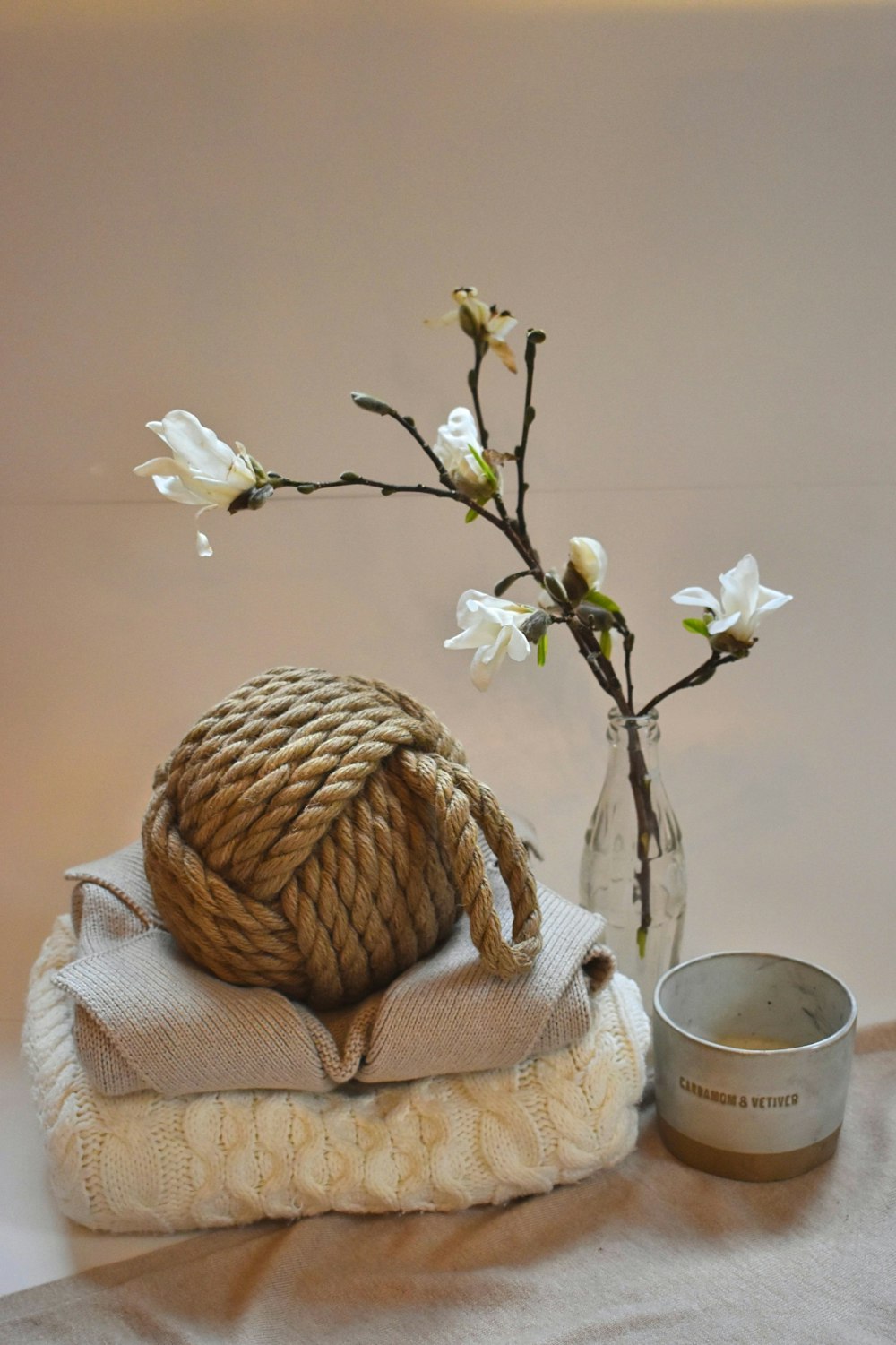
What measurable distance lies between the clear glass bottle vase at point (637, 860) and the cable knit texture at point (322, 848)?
14 cm

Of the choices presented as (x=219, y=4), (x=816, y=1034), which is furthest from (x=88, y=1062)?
(x=219, y=4)

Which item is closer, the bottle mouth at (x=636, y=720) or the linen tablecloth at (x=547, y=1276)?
the linen tablecloth at (x=547, y=1276)

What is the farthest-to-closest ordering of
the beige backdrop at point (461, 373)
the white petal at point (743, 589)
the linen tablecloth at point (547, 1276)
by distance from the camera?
the beige backdrop at point (461, 373), the white petal at point (743, 589), the linen tablecloth at point (547, 1276)

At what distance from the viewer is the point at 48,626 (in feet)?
2.98

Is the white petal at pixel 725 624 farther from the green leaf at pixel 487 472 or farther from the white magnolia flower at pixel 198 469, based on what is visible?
the white magnolia flower at pixel 198 469

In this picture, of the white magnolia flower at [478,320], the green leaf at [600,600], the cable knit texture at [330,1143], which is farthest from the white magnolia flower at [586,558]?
the cable knit texture at [330,1143]

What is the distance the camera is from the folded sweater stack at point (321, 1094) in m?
0.55

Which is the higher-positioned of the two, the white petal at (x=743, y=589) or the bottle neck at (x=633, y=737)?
the white petal at (x=743, y=589)

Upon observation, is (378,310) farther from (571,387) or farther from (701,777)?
(701,777)

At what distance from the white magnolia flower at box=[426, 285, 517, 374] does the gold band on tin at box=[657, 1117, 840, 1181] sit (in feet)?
1.38

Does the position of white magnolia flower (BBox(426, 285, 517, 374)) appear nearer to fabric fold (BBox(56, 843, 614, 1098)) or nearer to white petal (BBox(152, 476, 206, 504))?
white petal (BBox(152, 476, 206, 504))

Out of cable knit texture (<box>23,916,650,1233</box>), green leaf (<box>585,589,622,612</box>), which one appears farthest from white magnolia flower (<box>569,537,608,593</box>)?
cable knit texture (<box>23,916,650,1233</box>)

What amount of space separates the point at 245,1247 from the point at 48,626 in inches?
20.2

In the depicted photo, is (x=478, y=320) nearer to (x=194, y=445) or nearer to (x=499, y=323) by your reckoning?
(x=499, y=323)
